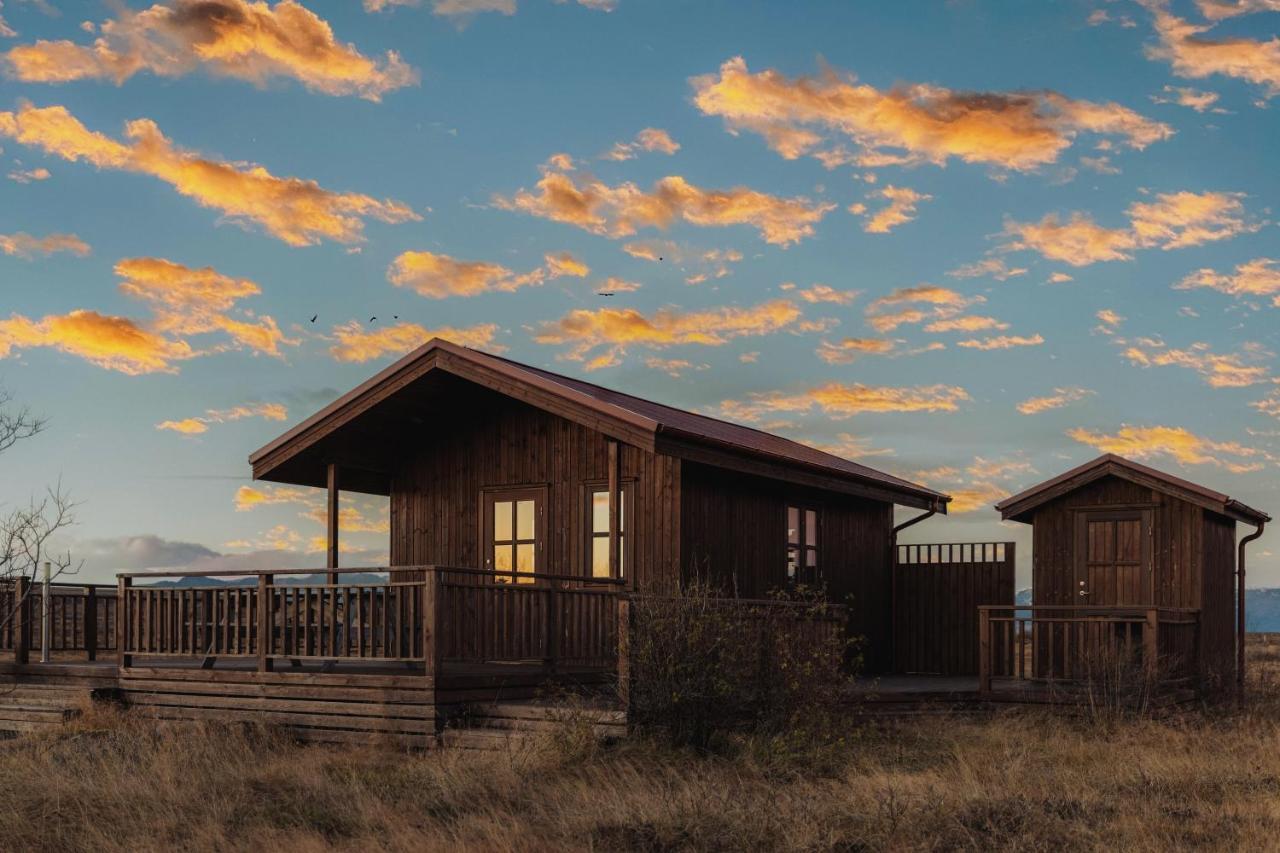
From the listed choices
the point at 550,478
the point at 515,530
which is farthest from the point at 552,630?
the point at 515,530

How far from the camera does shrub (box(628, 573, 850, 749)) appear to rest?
508 inches

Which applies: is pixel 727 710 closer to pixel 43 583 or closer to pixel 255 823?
pixel 255 823

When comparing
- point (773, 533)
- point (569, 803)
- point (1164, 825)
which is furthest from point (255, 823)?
point (773, 533)

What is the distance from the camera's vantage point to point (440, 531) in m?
18.8

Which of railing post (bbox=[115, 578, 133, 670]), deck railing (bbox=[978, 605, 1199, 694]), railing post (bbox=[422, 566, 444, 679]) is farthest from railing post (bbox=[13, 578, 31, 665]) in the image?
deck railing (bbox=[978, 605, 1199, 694])

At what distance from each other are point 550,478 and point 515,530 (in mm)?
916

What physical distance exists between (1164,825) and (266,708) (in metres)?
9.28

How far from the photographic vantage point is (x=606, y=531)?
17375 mm

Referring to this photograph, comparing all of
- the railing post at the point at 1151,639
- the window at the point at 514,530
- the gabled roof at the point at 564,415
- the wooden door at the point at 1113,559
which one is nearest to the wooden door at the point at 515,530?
the window at the point at 514,530

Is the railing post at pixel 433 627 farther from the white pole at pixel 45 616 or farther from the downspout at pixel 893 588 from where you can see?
the downspout at pixel 893 588

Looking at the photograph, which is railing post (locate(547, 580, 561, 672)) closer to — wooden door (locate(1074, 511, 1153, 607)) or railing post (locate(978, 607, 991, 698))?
railing post (locate(978, 607, 991, 698))

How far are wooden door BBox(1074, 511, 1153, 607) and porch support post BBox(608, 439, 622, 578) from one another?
25.9 feet

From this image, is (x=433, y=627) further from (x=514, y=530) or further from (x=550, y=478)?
(x=514, y=530)

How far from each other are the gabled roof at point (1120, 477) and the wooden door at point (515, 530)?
7234mm
